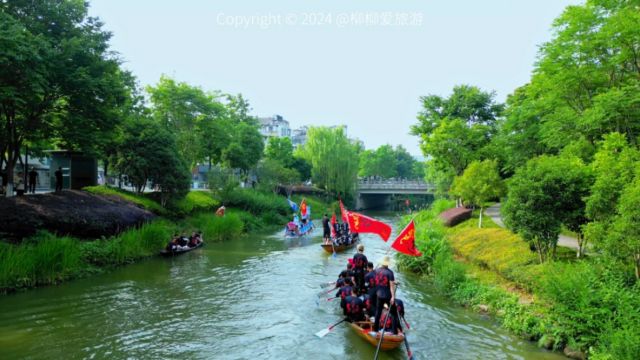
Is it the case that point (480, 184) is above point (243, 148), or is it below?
below

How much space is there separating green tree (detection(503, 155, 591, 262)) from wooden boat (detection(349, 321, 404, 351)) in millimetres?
6450

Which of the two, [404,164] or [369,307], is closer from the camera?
[369,307]

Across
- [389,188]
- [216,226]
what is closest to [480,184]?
[216,226]

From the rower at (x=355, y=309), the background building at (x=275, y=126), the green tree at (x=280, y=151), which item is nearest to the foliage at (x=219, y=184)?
the green tree at (x=280, y=151)

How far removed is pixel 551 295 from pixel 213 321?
1000cm

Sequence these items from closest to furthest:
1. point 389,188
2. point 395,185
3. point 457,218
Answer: point 457,218 < point 389,188 < point 395,185

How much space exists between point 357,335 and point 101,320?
8213 millimetres

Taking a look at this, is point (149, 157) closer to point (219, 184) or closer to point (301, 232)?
point (219, 184)

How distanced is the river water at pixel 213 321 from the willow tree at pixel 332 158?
137ft

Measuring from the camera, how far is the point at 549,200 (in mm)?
14086

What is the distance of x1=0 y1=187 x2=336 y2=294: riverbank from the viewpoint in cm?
1633

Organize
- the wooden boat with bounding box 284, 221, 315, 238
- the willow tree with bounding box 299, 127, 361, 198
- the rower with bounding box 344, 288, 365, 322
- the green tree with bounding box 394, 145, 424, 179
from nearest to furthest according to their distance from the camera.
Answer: the rower with bounding box 344, 288, 365, 322, the wooden boat with bounding box 284, 221, 315, 238, the willow tree with bounding box 299, 127, 361, 198, the green tree with bounding box 394, 145, 424, 179

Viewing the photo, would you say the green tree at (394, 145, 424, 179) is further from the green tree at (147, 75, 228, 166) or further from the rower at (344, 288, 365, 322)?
the rower at (344, 288, 365, 322)

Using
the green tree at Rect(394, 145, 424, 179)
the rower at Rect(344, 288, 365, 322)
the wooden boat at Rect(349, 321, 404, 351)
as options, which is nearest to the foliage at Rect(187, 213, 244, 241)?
the rower at Rect(344, 288, 365, 322)
